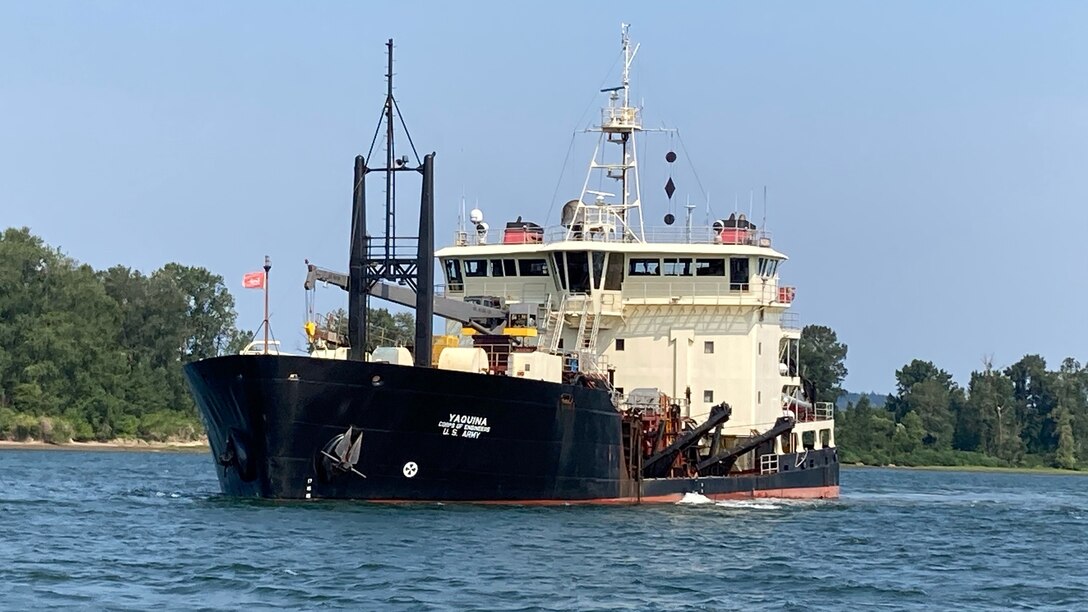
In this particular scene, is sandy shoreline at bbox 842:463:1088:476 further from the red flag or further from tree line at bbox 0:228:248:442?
the red flag

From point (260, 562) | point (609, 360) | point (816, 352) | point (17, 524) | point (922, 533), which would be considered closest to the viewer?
point (260, 562)

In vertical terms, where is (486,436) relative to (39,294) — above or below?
below

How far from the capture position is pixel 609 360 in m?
44.1

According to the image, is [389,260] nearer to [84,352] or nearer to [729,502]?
[729,502]

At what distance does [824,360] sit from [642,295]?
269 ft

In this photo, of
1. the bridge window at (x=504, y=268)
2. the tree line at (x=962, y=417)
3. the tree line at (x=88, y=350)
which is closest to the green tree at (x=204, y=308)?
the tree line at (x=88, y=350)

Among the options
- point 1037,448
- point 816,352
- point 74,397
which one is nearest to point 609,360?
point 74,397

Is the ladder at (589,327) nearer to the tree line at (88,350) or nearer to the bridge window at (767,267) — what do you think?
the bridge window at (767,267)

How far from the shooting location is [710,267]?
44.8 m

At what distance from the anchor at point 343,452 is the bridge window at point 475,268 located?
1151 centimetres

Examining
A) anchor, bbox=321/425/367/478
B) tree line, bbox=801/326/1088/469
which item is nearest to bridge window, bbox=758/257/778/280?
anchor, bbox=321/425/367/478

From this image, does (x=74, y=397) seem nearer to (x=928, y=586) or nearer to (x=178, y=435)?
(x=178, y=435)

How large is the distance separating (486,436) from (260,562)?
9343 mm

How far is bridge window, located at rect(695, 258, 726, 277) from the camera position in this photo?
4469 centimetres
